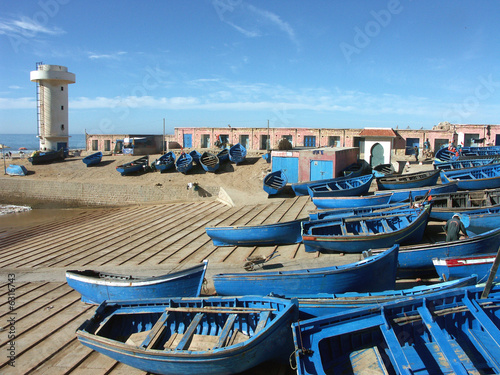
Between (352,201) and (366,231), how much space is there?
15.4 ft

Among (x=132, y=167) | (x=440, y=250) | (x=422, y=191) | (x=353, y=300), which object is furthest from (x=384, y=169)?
(x=132, y=167)

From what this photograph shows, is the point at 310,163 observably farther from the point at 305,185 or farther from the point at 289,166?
the point at 305,185

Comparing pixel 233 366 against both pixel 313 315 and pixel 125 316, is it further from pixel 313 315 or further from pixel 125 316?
pixel 125 316

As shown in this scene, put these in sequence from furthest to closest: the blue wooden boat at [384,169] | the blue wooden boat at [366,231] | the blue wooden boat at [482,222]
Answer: the blue wooden boat at [384,169]
the blue wooden boat at [482,222]
the blue wooden boat at [366,231]

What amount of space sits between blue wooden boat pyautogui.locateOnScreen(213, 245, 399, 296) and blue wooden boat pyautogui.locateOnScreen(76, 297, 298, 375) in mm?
1164

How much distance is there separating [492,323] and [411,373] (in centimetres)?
187

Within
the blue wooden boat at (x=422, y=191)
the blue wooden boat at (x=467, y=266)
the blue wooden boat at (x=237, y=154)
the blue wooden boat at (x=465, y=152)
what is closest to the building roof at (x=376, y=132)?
the blue wooden boat at (x=465, y=152)

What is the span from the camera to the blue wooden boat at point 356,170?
2308cm

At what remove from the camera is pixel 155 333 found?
22.4 ft

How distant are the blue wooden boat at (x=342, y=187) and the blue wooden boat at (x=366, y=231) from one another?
16.9 ft

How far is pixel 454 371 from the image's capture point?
4.96 meters

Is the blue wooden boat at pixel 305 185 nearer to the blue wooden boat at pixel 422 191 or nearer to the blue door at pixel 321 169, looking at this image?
the blue door at pixel 321 169

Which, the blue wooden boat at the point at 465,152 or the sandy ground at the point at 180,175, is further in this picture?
the blue wooden boat at the point at 465,152

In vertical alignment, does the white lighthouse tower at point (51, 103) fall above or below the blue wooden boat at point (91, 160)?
above
